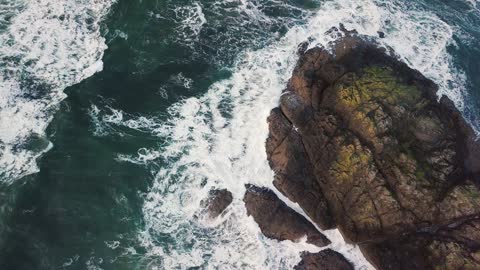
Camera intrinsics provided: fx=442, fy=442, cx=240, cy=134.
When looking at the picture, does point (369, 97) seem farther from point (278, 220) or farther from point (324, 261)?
point (324, 261)

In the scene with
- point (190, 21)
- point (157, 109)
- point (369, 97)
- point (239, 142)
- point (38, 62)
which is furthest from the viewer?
point (190, 21)

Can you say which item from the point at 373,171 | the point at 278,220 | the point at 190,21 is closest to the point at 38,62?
the point at 190,21

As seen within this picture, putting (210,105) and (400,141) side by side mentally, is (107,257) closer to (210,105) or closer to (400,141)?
(210,105)

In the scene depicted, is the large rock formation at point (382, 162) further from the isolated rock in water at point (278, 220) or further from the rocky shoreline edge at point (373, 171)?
the isolated rock in water at point (278, 220)

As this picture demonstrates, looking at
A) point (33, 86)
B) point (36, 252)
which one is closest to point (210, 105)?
point (33, 86)

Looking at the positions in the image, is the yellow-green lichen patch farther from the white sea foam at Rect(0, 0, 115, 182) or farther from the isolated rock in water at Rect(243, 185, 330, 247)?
the white sea foam at Rect(0, 0, 115, 182)

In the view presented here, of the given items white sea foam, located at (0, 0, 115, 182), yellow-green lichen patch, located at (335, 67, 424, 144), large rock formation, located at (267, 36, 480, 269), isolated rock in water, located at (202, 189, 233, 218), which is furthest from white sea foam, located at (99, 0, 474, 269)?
white sea foam, located at (0, 0, 115, 182)
